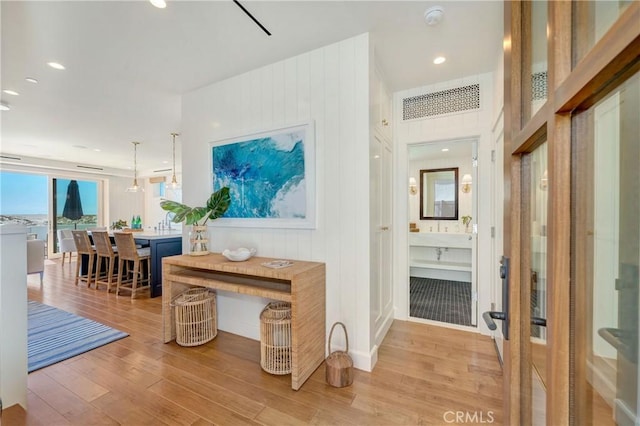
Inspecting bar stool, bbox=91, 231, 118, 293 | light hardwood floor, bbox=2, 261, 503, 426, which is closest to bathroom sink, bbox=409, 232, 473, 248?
light hardwood floor, bbox=2, 261, 503, 426

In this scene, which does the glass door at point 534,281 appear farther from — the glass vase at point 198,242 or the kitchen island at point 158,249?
the kitchen island at point 158,249

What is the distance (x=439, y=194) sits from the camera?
5.25 meters

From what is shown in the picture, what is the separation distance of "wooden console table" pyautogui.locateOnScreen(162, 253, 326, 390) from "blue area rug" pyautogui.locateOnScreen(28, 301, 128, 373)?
73cm

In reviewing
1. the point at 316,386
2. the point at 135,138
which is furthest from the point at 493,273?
the point at 135,138

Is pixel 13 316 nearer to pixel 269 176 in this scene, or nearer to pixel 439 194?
pixel 269 176

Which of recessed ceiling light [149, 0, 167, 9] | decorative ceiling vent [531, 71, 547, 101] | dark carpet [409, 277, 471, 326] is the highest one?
recessed ceiling light [149, 0, 167, 9]

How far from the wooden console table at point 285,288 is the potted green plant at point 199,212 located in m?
0.15

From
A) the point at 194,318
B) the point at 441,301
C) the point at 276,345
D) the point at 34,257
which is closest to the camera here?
the point at 276,345

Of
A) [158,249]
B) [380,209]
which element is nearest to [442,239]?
[380,209]

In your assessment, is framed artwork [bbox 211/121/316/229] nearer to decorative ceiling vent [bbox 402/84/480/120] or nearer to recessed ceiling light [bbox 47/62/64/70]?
decorative ceiling vent [bbox 402/84/480/120]

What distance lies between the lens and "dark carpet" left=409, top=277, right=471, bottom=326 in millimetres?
3195

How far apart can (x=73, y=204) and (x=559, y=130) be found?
10184 millimetres

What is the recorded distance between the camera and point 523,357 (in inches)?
33.1

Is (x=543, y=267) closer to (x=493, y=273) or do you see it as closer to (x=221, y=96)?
(x=493, y=273)
